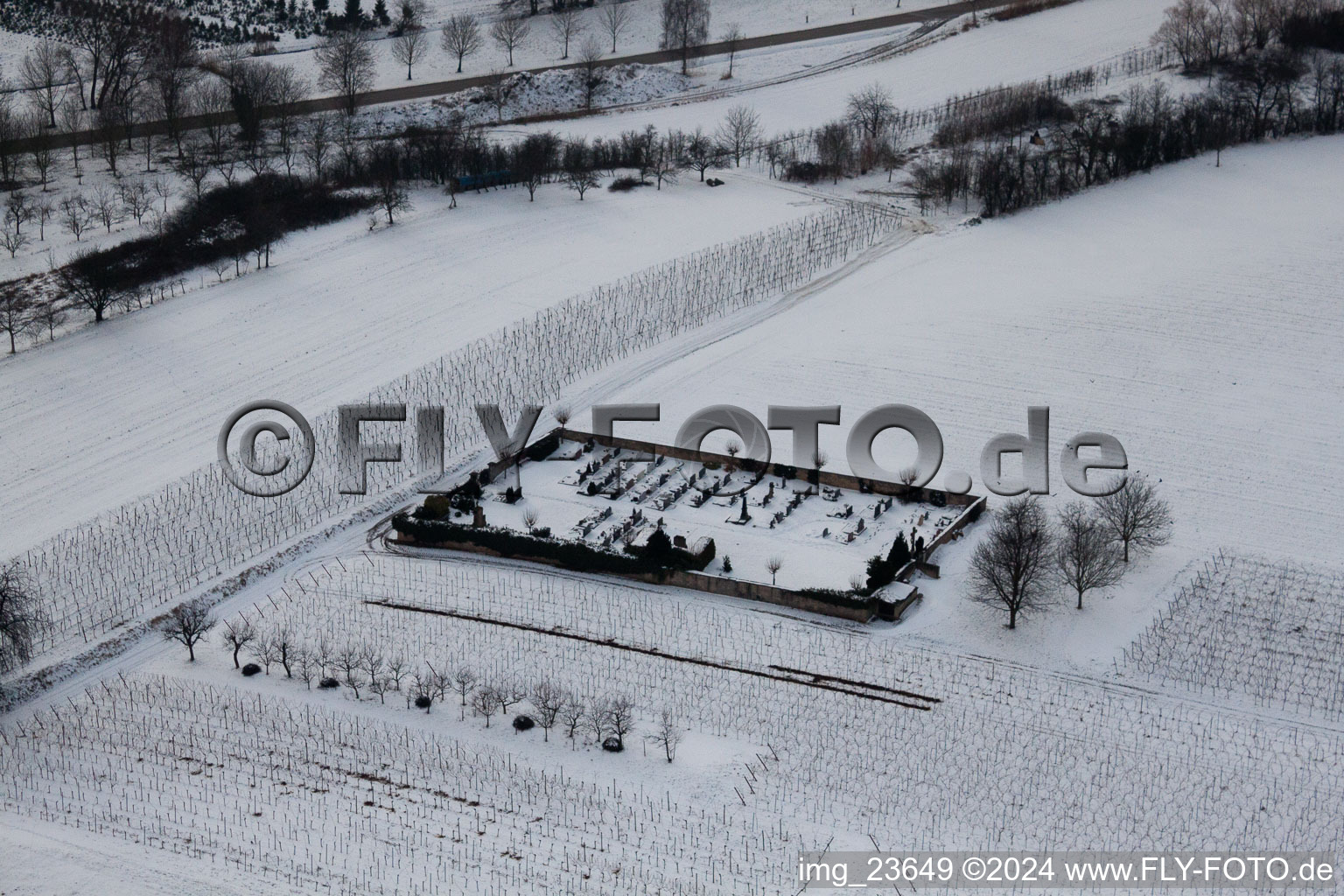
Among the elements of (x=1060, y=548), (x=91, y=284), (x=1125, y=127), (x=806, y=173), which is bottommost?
(x=1060, y=548)

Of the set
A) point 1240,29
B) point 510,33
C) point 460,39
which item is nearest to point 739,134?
point 510,33

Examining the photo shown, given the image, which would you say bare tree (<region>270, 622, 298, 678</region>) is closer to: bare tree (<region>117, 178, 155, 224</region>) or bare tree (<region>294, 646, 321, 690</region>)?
bare tree (<region>294, 646, 321, 690</region>)

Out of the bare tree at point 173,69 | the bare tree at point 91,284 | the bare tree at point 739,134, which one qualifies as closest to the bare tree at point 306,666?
the bare tree at point 91,284

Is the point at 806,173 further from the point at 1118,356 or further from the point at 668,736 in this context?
the point at 668,736

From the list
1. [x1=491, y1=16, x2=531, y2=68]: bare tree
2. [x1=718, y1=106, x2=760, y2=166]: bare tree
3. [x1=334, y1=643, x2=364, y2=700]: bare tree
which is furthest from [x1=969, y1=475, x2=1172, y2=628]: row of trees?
[x1=491, y1=16, x2=531, y2=68]: bare tree

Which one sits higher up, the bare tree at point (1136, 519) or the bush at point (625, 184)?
the bush at point (625, 184)

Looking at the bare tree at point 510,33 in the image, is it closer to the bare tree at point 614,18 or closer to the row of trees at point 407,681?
the bare tree at point 614,18

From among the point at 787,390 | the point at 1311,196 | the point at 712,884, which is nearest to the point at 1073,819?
the point at 712,884
